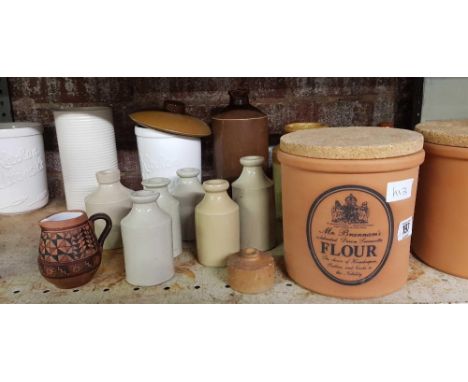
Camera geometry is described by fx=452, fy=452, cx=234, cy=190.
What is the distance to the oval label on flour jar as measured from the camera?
88 centimetres

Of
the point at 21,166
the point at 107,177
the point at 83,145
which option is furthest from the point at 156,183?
the point at 21,166

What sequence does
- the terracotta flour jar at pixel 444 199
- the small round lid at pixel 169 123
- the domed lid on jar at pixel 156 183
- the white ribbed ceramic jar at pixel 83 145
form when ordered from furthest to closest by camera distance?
the white ribbed ceramic jar at pixel 83 145 → the small round lid at pixel 169 123 → the domed lid on jar at pixel 156 183 → the terracotta flour jar at pixel 444 199

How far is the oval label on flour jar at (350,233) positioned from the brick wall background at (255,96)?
729 mm

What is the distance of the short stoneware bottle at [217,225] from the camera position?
41.5 inches

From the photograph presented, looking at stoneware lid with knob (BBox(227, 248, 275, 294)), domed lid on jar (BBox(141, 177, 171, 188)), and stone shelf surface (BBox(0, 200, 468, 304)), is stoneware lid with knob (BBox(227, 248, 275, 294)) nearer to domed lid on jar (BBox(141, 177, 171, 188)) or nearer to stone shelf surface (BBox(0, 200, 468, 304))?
stone shelf surface (BBox(0, 200, 468, 304))

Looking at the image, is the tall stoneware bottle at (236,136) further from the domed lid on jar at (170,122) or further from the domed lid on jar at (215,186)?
the domed lid on jar at (215,186)

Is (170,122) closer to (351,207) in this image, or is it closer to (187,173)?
(187,173)

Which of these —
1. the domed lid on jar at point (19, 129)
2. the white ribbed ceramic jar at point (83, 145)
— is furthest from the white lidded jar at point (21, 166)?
the white ribbed ceramic jar at point (83, 145)

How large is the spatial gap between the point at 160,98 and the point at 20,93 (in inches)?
19.5

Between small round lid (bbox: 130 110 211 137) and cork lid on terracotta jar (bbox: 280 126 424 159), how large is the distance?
0.36 meters

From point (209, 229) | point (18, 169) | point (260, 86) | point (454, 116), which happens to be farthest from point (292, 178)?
point (18, 169)

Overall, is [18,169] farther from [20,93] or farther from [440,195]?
[440,195]

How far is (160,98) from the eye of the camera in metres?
1.58

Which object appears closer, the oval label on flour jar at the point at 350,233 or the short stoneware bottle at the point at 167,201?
the oval label on flour jar at the point at 350,233
